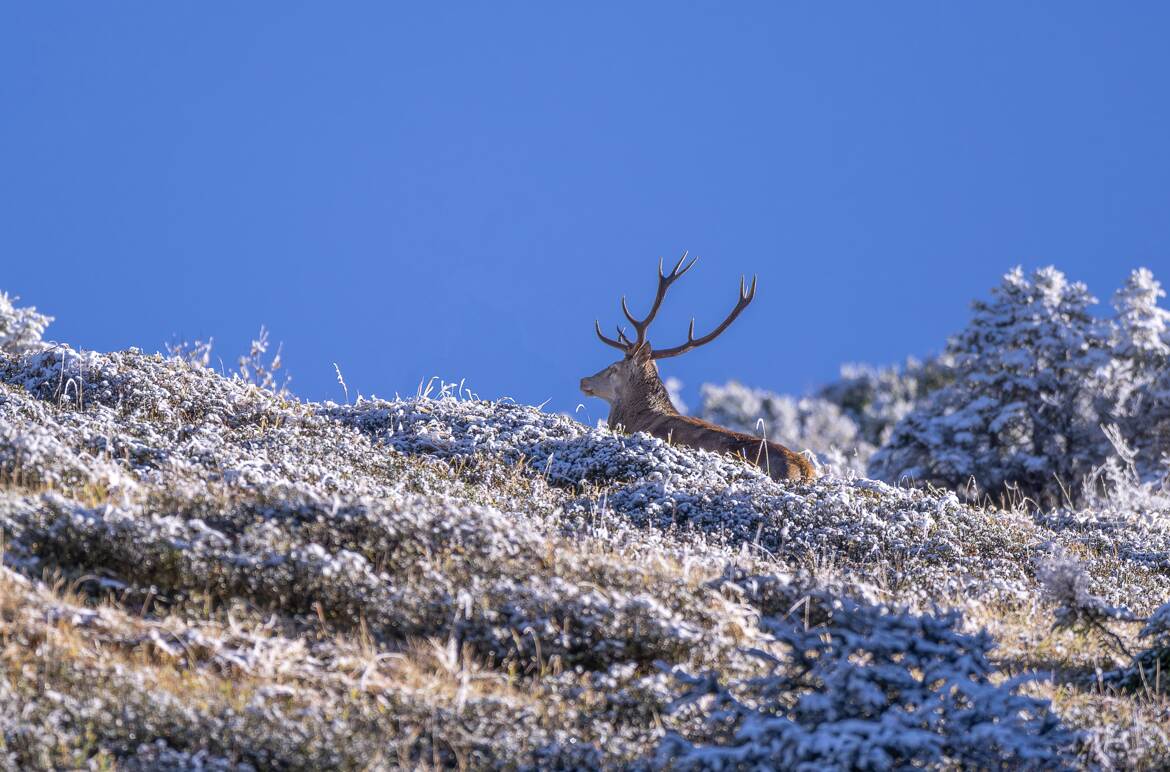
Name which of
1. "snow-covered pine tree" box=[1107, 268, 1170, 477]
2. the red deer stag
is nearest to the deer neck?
the red deer stag

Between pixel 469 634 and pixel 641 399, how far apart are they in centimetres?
1083

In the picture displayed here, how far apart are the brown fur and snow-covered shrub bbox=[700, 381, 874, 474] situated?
80.7 feet

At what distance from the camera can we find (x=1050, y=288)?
79.6 feet

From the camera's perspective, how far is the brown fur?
12.8 meters

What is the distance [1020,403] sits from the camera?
76.7ft

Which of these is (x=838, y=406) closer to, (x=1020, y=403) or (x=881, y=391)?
(x=881, y=391)

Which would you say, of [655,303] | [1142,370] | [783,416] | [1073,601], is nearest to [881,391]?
[783,416]

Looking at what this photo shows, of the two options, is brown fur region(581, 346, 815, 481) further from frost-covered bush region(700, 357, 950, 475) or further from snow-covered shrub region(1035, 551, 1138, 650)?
frost-covered bush region(700, 357, 950, 475)

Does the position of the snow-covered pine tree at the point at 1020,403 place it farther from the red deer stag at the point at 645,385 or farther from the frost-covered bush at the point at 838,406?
the frost-covered bush at the point at 838,406

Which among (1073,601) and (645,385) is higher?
(645,385)

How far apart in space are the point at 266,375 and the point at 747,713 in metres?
7.21

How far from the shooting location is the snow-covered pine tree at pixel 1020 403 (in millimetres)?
23219

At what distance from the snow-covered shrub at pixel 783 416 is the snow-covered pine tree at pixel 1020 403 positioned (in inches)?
633

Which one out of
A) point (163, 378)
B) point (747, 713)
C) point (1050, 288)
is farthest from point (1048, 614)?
point (1050, 288)
